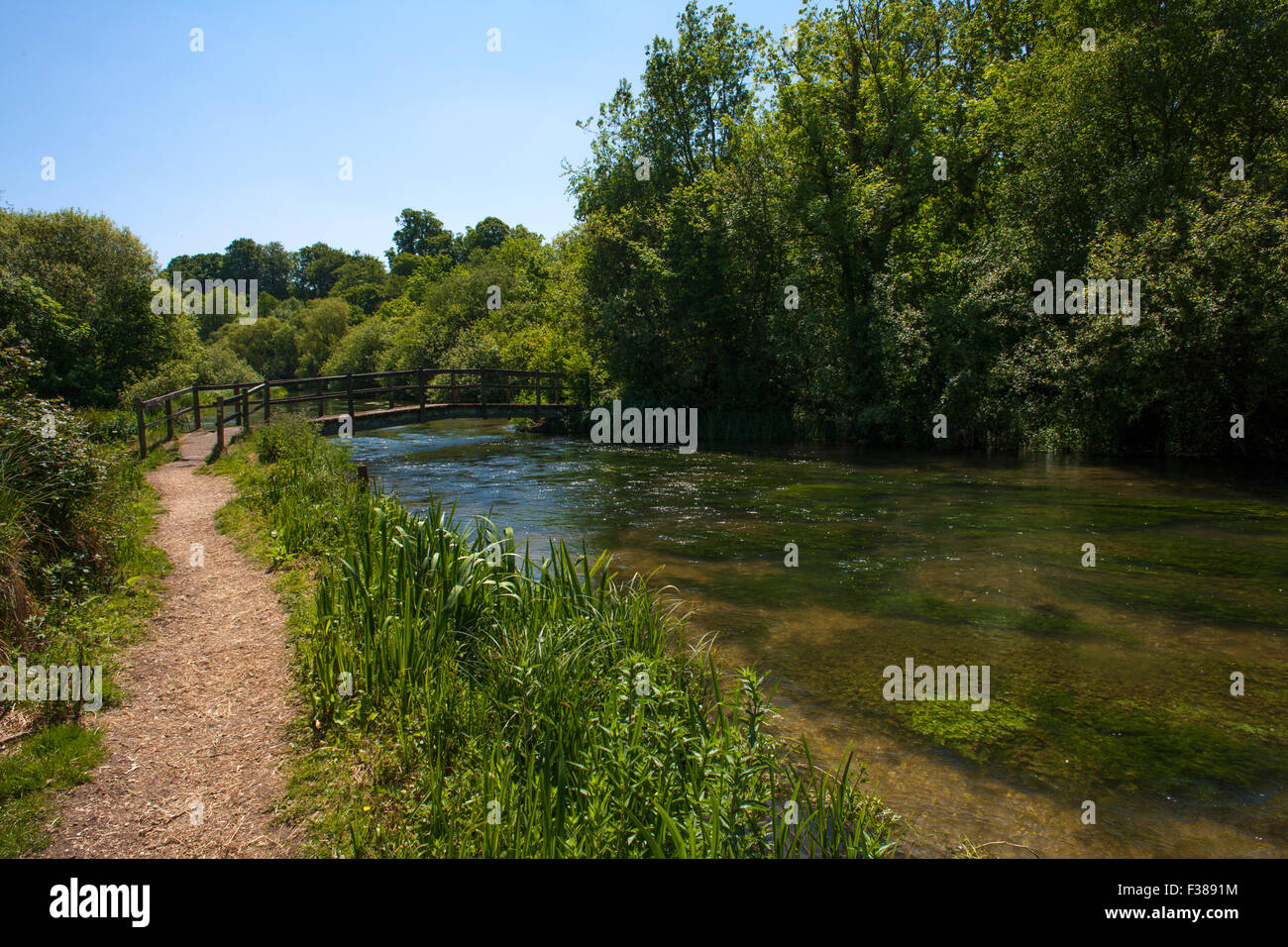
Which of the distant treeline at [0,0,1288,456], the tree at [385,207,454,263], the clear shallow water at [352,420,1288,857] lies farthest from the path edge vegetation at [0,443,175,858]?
the tree at [385,207,454,263]

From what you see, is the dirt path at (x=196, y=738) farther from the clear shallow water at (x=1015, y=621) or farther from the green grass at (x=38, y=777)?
the clear shallow water at (x=1015, y=621)

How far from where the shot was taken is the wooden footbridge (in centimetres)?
2166

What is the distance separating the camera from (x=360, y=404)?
51.0 meters

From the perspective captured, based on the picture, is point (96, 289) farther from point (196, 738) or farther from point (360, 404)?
point (196, 738)

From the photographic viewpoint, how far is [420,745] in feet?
16.0

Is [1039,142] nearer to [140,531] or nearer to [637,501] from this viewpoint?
[637,501]

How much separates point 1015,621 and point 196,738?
779 centimetres
